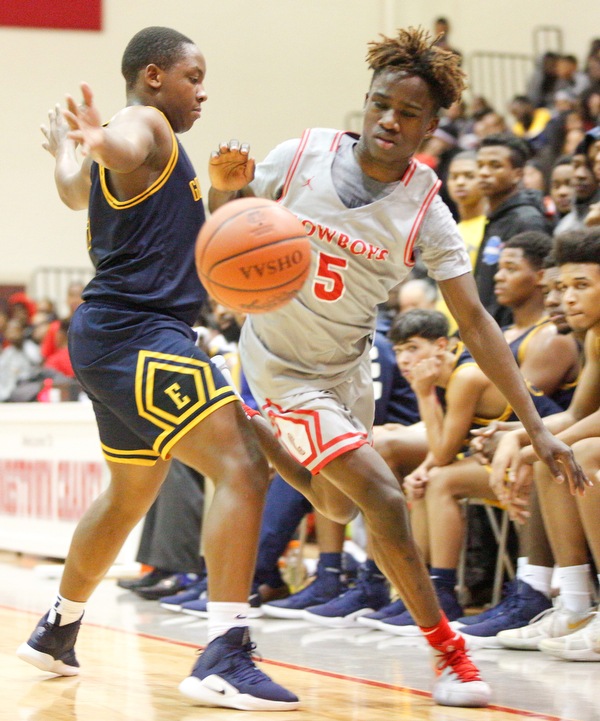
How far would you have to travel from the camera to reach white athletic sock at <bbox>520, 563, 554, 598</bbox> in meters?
3.92

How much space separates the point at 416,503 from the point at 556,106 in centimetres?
796

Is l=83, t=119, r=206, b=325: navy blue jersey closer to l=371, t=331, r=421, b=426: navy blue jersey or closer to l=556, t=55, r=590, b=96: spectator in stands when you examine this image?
l=371, t=331, r=421, b=426: navy blue jersey

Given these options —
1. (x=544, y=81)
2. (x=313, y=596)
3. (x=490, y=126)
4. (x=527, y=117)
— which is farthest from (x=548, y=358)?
(x=544, y=81)

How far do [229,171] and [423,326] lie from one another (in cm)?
196

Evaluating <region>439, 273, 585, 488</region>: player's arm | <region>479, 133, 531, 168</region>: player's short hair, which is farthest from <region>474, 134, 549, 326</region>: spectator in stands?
<region>439, 273, 585, 488</region>: player's arm

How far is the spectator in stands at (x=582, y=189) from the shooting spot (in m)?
5.49

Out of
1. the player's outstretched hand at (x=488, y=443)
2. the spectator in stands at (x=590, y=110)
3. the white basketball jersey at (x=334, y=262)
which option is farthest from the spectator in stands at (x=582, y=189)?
the spectator in stands at (x=590, y=110)

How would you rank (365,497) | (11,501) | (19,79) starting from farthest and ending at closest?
(19,79), (11,501), (365,497)

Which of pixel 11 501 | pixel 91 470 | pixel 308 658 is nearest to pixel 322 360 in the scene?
pixel 308 658

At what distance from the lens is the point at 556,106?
11.1 m

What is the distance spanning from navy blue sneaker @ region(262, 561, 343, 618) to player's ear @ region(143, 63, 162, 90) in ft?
8.67

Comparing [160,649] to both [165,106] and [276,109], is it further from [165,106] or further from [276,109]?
[276,109]

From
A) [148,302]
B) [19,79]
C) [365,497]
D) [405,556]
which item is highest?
[19,79]

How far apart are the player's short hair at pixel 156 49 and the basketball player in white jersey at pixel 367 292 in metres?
0.44
